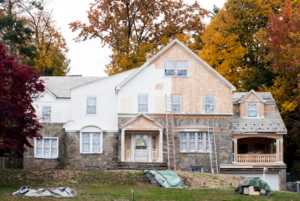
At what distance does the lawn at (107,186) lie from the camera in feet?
64.3

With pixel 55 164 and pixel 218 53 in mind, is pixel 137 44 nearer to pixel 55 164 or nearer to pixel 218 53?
pixel 218 53

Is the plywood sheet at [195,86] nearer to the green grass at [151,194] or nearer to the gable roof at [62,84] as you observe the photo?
the gable roof at [62,84]

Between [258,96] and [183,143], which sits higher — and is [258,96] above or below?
above

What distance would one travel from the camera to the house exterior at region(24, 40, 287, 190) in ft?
107

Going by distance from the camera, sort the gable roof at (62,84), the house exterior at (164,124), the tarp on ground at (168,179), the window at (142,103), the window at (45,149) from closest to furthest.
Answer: the tarp on ground at (168,179)
the house exterior at (164,124)
the window at (142,103)
the window at (45,149)
the gable roof at (62,84)

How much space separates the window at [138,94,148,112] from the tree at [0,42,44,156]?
10.9 meters

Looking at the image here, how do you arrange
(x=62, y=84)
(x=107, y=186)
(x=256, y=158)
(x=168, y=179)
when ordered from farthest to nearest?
(x=62, y=84)
(x=256, y=158)
(x=168, y=179)
(x=107, y=186)

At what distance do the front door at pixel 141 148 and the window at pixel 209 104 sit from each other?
16.2 ft

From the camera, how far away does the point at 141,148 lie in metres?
33.0

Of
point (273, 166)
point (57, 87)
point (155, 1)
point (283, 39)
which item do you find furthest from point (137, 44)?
point (273, 166)

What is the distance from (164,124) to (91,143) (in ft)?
18.2

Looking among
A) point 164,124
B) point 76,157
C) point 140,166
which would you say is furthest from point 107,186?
point 164,124

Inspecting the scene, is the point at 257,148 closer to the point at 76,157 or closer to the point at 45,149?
the point at 76,157

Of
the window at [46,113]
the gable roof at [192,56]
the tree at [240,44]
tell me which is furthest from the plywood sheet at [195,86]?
the tree at [240,44]
